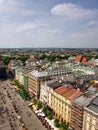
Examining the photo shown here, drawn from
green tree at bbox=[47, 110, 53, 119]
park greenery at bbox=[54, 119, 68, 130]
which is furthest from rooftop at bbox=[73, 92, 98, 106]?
green tree at bbox=[47, 110, 53, 119]

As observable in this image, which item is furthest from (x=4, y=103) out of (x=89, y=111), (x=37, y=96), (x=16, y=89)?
(x=89, y=111)

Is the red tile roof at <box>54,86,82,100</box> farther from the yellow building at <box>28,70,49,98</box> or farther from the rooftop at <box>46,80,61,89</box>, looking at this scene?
the yellow building at <box>28,70,49,98</box>

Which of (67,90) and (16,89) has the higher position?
(67,90)

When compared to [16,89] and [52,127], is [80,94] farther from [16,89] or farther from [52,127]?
[16,89]

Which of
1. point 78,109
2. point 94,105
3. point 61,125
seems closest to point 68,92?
point 78,109

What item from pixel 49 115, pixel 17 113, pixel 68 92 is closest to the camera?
pixel 68 92

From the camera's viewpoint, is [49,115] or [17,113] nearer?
[49,115]

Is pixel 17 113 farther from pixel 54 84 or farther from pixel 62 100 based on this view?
pixel 62 100

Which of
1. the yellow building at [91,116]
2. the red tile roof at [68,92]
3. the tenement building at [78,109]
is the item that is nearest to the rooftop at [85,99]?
the tenement building at [78,109]
